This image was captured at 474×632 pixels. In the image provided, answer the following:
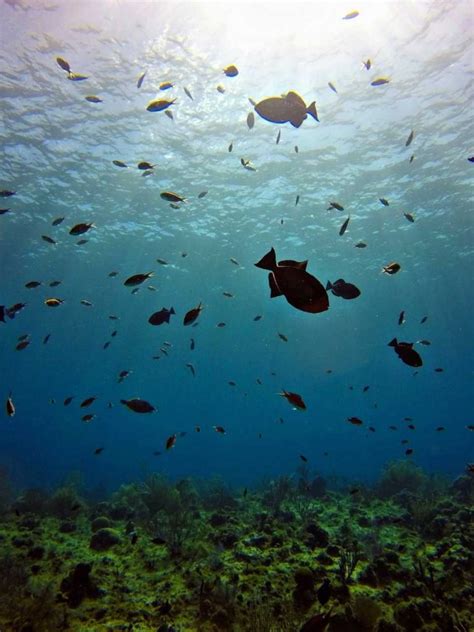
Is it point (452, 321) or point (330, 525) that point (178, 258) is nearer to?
point (330, 525)

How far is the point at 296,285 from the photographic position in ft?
7.02

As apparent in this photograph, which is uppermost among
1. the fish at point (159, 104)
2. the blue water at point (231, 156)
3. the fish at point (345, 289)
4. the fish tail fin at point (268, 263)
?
the blue water at point (231, 156)

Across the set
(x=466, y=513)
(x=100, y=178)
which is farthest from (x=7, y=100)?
(x=466, y=513)

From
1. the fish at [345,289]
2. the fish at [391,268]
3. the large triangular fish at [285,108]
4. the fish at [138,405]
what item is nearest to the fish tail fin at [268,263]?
the large triangular fish at [285,108]

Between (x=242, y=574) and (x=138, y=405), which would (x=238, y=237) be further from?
(x=242, y=574)

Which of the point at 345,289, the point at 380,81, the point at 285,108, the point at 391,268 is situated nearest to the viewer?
the point at 285,108

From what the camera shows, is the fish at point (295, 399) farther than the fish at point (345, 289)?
Yes

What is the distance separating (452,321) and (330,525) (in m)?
53.2

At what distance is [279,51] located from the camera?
48.2 feet

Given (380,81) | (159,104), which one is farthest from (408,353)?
(380,81)

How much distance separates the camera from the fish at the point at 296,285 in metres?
2.10

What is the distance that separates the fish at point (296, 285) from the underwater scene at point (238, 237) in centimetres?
2

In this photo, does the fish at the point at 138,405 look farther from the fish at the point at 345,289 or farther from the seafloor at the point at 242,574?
the fish at the point at 345,289

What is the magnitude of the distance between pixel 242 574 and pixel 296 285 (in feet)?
20.1
